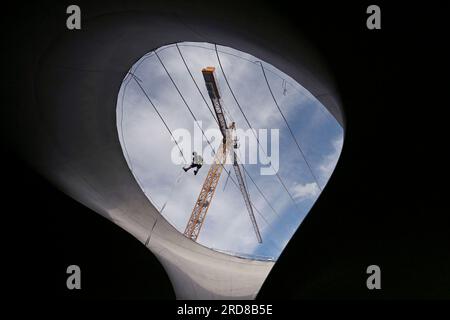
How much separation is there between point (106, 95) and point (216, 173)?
27873 mm

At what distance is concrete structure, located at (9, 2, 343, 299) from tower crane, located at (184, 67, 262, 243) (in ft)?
37.1

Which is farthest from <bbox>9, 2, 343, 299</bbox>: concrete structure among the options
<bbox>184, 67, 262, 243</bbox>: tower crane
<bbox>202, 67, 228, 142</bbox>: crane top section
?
<bbox>184, 67, 262, 243</bbox>: tower crane

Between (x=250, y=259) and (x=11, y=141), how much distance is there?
12.1 m

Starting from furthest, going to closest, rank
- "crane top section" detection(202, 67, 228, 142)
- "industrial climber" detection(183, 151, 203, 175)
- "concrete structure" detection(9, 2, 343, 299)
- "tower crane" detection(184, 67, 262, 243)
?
1. "industrial climber" detection(183, 151, 203, 175)
2. "tower crane" detection(184, 67, 262, 243)
3. "crane top section" detection(202, 67, 228, 142)
4. "concrete structure" detection(9, 2, 343, 299)

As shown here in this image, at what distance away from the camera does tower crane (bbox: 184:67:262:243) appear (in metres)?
24.9

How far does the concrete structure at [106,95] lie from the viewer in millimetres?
7363

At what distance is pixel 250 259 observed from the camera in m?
17.1

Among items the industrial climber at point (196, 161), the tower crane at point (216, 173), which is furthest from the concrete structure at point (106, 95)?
the industrial climber at point (196, 161)

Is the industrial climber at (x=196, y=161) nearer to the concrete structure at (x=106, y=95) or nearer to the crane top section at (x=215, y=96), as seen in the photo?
the crane top section at (x=215, y=96)

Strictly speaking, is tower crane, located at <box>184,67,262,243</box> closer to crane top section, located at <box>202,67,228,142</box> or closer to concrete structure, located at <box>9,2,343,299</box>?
crane top section, located at <box>202,67,228,142</box>

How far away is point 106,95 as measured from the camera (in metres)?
9.78

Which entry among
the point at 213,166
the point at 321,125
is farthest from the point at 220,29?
the point at 213,166

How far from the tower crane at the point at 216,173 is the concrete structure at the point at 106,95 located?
11.3m

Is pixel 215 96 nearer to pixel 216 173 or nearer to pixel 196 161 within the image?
pixel 196 161
